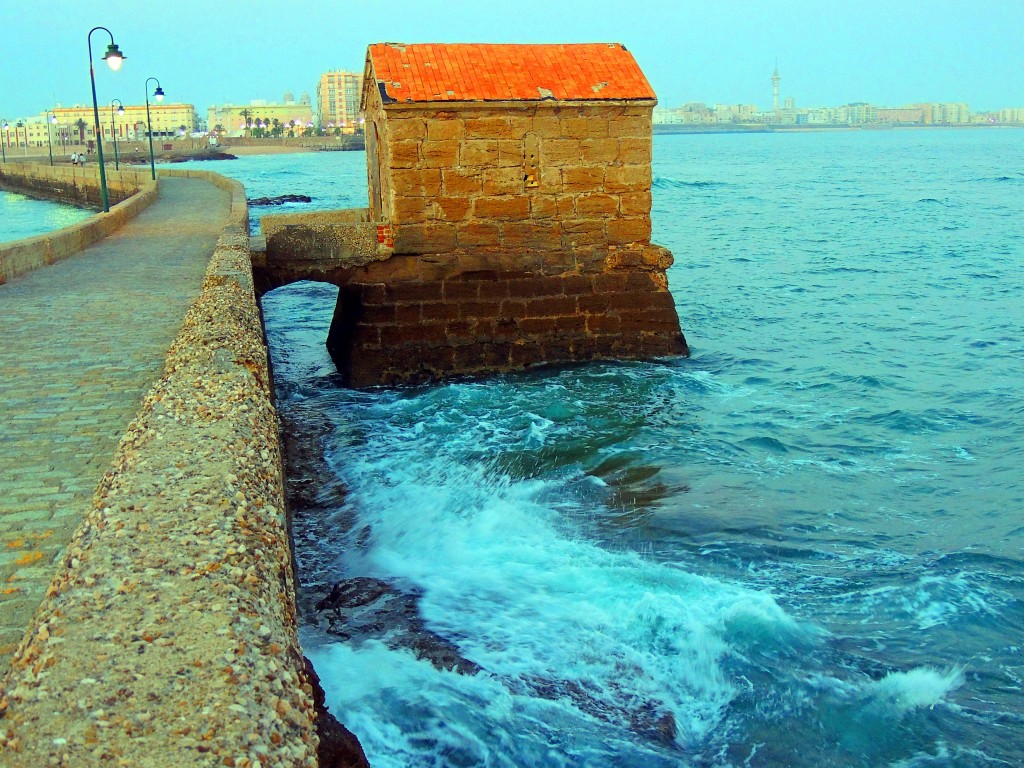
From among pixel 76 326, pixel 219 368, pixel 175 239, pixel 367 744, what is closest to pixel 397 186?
pixel 76 326

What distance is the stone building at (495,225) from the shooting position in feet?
40.9

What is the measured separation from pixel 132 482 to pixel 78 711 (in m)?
1.56

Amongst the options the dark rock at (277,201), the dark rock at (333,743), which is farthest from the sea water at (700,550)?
the dark rock at (277,201)

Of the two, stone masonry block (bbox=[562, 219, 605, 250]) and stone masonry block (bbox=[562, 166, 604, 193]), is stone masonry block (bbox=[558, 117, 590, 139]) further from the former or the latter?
stone masonry block (bbox=[562, 219, 605, 250])

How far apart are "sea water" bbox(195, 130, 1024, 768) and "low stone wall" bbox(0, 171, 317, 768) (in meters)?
1.97

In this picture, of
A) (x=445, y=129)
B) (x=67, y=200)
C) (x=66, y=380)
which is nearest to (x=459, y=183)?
(x=445, y=129)

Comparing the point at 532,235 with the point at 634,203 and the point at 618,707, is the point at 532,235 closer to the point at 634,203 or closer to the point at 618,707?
the point at 634,203

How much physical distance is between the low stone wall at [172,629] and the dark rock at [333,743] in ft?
2.15

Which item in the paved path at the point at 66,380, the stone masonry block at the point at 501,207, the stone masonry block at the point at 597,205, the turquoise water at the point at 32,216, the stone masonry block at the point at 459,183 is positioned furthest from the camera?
the turquoise water at the point at 32,216

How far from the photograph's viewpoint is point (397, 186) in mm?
12359

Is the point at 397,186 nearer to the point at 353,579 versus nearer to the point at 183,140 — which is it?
the point at 353,579

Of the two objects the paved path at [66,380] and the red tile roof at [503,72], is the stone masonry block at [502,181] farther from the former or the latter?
the paved path at [66,380]

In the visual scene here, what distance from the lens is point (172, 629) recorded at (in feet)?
9.05

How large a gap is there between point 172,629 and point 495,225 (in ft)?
34.3
